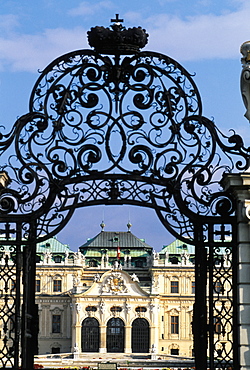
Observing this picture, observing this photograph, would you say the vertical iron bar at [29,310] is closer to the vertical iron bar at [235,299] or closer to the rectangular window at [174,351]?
the vertical iron bar at [235,299]

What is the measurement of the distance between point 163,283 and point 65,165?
51.1 metres

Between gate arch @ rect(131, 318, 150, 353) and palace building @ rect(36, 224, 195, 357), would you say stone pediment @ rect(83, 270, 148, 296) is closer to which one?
palace building @ rect(36, 224, 195, 357)

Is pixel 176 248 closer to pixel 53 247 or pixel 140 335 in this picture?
pixel 140 335

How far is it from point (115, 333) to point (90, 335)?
1565mm

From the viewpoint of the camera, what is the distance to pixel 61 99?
10469 millimetres

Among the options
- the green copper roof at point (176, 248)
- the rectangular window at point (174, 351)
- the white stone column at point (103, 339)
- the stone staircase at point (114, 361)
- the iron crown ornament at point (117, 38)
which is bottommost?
the stone staircase at point (114, 361)

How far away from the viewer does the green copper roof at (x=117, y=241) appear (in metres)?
62.4

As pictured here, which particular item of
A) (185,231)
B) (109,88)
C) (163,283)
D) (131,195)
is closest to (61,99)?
(109,88)

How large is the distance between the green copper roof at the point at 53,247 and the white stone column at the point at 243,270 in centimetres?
5015

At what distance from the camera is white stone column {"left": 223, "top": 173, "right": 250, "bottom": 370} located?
1018 centimetres

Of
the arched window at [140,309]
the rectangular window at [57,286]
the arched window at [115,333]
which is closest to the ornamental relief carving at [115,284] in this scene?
the arched window at [140,309]

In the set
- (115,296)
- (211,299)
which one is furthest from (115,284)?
(211,299)

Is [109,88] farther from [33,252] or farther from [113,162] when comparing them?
[33,252]

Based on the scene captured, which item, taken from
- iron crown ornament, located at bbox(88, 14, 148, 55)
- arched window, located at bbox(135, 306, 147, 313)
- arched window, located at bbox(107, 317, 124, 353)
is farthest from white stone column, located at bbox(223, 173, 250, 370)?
arched window, located at bbox(107, 317, 124, 353)
